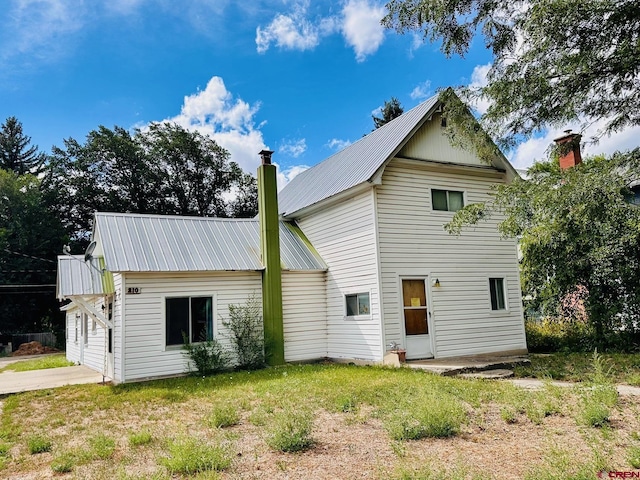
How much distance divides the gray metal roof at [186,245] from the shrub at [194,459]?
685 centimetres

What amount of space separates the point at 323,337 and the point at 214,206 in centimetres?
2547

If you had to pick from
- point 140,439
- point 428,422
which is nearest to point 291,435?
point 428,422

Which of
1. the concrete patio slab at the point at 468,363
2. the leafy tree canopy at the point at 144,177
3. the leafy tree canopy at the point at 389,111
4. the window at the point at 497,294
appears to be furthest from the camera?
the leafy tree canopy at the point at 389,111

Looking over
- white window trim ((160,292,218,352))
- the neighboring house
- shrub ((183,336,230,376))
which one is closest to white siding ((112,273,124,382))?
the neighboring house

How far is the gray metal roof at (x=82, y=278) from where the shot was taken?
12219 mm

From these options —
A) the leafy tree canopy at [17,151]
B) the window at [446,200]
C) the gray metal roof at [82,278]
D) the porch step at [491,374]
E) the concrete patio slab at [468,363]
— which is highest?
the leafy tree canopy at [17,151]

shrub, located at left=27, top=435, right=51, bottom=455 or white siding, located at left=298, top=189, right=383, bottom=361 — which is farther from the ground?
white siding, located at left=298, top=189, right=383, bottom=361

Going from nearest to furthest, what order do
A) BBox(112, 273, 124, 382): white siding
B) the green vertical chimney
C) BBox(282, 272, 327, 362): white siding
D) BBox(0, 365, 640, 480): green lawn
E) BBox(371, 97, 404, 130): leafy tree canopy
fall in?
1. BBox(0, 365, 640, 480): green lawn
2. BBox(112, 273, 124, 382): white siding
3. the green vertical chimney
4. BBox(282, 272, 327, 362): white siding
5. BBox(371, 97, 404, 130): leafy tree canopy

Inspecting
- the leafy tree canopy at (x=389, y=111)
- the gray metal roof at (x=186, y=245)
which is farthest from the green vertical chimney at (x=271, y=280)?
the leafy tree canopy at (x=389, y=111)

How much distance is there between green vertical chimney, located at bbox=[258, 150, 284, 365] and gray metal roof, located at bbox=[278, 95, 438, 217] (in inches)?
53.4

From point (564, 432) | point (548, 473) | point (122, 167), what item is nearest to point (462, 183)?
point (564, 432)

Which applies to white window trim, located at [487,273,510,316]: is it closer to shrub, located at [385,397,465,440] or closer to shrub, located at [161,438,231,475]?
shrub, located at [385,397,465,440]

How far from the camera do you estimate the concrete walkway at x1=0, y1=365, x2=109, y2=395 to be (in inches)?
450

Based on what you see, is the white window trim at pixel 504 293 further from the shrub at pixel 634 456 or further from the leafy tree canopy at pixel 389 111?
the leafy tree canopy at pixel 389 111
